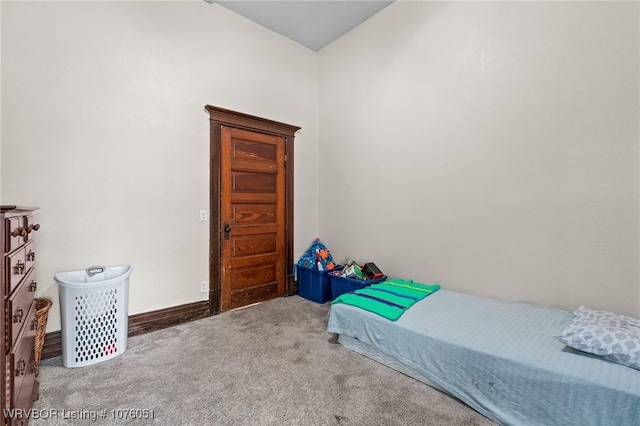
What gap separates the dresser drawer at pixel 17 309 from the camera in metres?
1.13

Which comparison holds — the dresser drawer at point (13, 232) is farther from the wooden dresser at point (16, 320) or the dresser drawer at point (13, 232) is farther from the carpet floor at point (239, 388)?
the carpet floor at point (239, 388)

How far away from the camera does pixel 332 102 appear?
3.69 meters

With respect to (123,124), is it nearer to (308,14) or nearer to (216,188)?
(216,188)

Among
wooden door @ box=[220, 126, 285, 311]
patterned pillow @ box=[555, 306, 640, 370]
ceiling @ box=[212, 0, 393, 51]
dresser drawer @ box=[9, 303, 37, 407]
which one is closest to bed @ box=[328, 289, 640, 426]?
patterned pillow @ box=[555, 306, 640, 370]

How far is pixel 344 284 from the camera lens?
9.96 feet

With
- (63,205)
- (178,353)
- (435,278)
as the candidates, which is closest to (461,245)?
(435,278)

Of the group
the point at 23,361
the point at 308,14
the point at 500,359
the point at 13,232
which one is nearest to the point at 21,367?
the point at 23,361

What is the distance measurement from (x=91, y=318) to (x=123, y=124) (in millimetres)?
1569

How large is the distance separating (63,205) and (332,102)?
2945mm

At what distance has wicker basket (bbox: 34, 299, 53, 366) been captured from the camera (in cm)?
191

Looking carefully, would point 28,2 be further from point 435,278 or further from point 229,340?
point 435,278

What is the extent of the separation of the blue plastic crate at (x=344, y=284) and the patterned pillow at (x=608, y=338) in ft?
5.15

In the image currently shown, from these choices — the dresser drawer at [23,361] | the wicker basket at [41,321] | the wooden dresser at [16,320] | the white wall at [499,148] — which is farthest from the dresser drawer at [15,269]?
the white wall at [499,148]

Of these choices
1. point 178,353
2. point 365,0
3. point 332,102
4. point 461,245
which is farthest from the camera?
point 332,102
